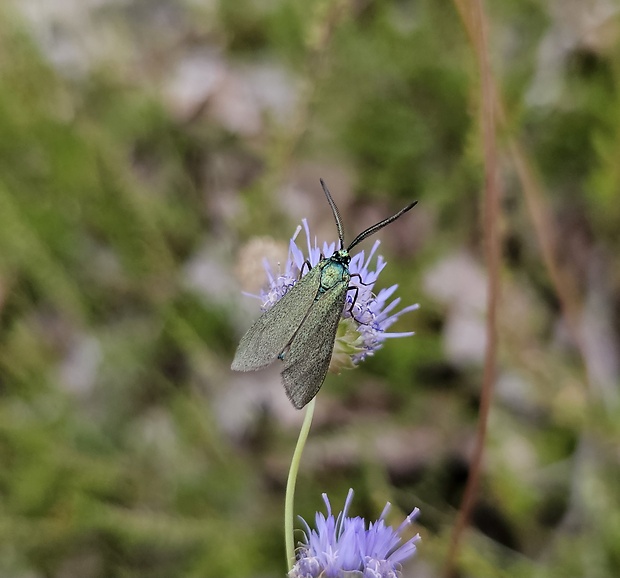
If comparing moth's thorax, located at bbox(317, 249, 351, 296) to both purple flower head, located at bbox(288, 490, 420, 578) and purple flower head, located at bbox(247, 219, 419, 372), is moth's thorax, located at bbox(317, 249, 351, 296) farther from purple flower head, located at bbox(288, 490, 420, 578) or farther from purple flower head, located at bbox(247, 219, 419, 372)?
purple flower head, located at bbox(288, 490, 420, 578)

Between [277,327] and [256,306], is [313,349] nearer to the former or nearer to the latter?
[277,327]

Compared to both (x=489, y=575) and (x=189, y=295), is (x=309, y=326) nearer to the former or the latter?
(x=489, y=575)

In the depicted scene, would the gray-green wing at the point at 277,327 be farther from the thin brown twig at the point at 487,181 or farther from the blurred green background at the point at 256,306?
the blurred green background at the point at 256,306

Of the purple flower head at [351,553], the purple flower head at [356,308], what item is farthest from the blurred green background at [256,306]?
the purple flower head at [351,553]

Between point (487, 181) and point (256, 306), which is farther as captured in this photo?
point (256, 306)

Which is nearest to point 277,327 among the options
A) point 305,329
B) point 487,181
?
point 305,329

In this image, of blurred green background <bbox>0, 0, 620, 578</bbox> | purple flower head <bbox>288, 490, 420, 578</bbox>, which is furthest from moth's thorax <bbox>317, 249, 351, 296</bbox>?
blurred green background <bbox>0, 0, 620, 578</bbox>
